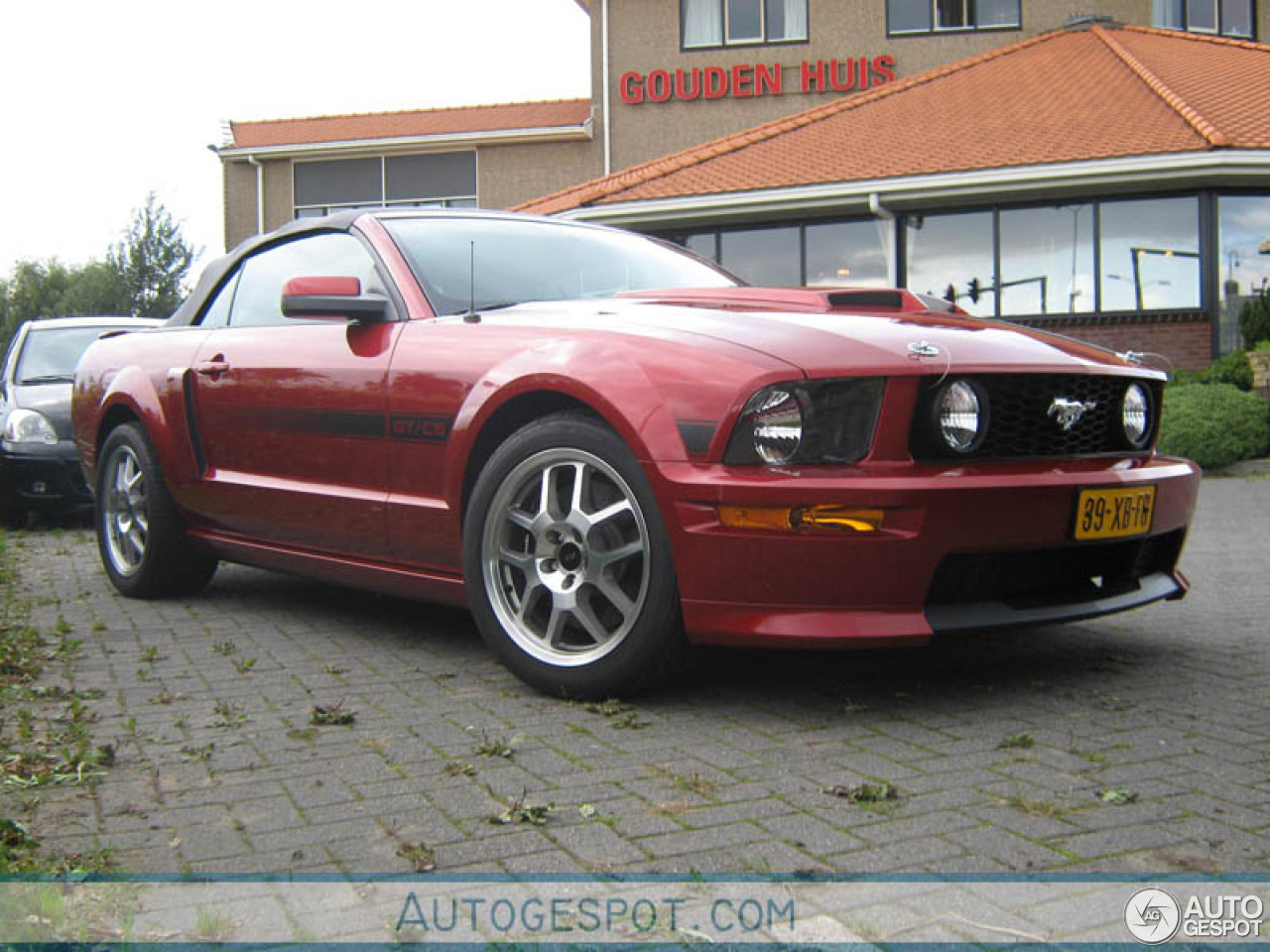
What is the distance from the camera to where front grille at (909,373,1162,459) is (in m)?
3.37

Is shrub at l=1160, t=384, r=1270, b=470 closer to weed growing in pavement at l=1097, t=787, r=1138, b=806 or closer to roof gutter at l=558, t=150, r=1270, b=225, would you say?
roof gutter at l=558, t=150, r=1270, b=225

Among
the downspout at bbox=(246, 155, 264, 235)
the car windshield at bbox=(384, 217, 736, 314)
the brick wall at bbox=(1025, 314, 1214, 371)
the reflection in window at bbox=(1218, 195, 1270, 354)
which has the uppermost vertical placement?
the downspout at bbox=(246, 155, 264, 235)

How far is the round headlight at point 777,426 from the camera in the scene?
131 inches

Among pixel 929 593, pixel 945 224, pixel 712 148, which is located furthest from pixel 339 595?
pixel 712 148

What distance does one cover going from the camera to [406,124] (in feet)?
106

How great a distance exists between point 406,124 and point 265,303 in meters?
28.5

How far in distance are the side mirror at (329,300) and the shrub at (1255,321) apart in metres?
13.0

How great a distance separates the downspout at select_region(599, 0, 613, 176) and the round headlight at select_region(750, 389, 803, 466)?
2465 cm

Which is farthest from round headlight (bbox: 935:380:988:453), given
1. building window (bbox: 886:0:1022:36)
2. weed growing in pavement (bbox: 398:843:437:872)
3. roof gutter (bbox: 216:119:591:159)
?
roof gutter (bbox: 216:119:591:159)

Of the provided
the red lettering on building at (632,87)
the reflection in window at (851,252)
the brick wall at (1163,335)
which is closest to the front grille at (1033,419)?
the brick wall at (1163,335)

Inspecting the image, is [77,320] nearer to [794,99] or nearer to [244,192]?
[794,99]

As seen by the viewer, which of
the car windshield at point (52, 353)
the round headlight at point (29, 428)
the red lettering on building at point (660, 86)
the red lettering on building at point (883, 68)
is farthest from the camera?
the red lettering on building at point (660, 86)

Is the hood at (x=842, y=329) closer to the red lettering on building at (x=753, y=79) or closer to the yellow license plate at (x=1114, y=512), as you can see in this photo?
the yellow license plate at (x=1114, y=512)

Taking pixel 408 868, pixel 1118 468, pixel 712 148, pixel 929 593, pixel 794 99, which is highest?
pixel 794 99
